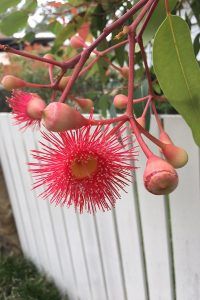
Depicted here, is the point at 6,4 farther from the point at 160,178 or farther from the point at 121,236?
the point at 121,236

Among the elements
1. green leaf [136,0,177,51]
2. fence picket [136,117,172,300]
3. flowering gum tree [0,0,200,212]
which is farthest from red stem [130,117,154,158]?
fence picket [136,117,172,300]

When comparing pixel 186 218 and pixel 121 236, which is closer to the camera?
pixel 186 218

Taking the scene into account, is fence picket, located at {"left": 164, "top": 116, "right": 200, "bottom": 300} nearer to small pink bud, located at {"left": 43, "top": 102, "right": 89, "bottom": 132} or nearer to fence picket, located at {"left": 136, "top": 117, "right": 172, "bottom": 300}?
fence picket, located at {"left": 136, "top": 117, "right": 172, "bottom": 300}

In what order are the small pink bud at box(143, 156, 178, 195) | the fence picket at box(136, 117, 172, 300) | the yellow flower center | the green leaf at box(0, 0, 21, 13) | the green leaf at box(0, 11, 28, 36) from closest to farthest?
1. the small pink bud at box(143, 156, 178, 195)
2. the yellow flower center
3. the green leaf at box(0, 0, 21, 13)
4. the green leaf at box(0, 11, 28, 36)
5. the fence picket at box(136, 117, 172, 300)

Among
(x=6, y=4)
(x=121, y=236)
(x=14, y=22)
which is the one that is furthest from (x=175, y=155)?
(x=121, y=236)

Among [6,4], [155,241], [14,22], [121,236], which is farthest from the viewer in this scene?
[121,236]

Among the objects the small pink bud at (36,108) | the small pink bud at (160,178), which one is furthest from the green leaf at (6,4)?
the small pink bud at (160,178)

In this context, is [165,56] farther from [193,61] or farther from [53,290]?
[53,290]

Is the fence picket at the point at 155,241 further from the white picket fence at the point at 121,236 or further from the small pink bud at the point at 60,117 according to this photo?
the small pink bud at the point at 60,117
